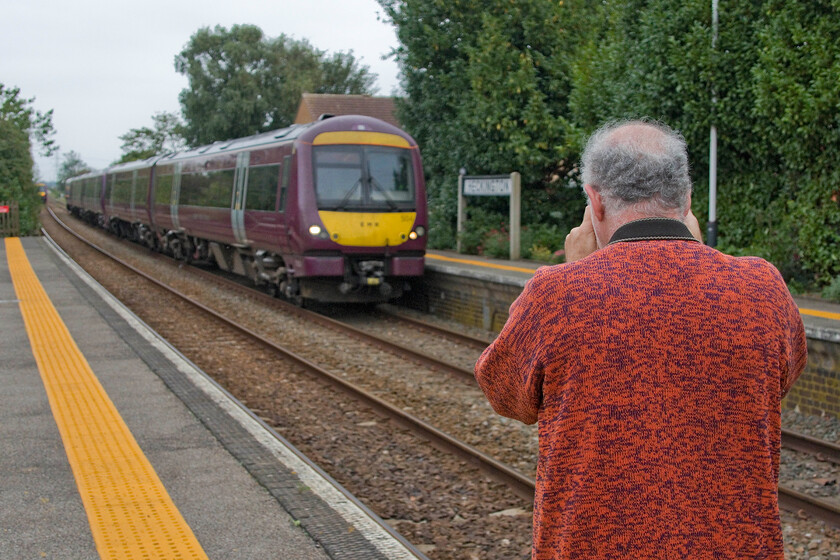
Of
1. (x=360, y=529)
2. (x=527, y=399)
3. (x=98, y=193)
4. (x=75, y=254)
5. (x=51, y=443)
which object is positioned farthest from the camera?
(x=98, y=193)

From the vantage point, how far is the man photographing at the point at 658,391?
1.61m

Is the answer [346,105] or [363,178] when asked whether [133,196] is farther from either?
[346,105]

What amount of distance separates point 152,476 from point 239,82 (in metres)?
48.3

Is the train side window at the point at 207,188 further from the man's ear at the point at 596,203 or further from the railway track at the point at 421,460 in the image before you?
the man's ear at the point at 596,203

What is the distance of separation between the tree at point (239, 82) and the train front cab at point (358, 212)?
38881 mm

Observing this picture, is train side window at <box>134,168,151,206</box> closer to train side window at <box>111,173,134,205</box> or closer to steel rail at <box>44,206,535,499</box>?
train side window at <box>111,173,134,205</box>

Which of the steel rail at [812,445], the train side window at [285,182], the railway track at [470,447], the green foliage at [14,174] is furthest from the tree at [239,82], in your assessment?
the steel rail at [812,445]

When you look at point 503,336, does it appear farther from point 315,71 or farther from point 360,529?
point 315,71

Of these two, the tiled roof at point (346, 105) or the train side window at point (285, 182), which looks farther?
the tiled roof at point (346, 105)

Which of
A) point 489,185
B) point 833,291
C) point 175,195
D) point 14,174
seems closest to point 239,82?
point 14,174

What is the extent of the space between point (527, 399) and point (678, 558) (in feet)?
1.31

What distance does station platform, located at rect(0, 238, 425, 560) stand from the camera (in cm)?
404

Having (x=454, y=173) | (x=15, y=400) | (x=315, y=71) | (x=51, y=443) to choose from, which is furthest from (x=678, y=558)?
(x=315, y=71)

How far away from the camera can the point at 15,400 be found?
679 cm
